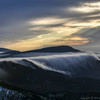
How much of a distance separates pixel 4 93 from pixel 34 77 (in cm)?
123

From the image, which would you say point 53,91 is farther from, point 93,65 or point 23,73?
point 93,65

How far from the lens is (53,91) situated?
7180 mm

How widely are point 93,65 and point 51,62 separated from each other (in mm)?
2268

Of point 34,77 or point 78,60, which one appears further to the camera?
point 78,60

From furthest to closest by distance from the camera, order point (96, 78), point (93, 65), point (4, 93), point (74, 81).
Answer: point (93, 65)
point (96, 78)
point (74, 81)
point (4, 93)

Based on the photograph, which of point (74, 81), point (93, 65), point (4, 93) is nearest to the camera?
point (4, 93)

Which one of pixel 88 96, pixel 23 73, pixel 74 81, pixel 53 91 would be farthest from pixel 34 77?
pixel 88 96

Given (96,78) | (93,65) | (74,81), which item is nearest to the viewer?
(74,81)

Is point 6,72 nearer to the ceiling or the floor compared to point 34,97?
nearer to the ceiling

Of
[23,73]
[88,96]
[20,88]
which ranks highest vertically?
[23,73]

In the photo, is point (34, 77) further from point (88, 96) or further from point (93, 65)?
point (93, 65)

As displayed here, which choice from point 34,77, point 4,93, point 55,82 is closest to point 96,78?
point 55,82

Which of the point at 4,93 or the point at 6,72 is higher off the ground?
the point at 6,72

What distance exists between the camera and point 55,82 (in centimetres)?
750
